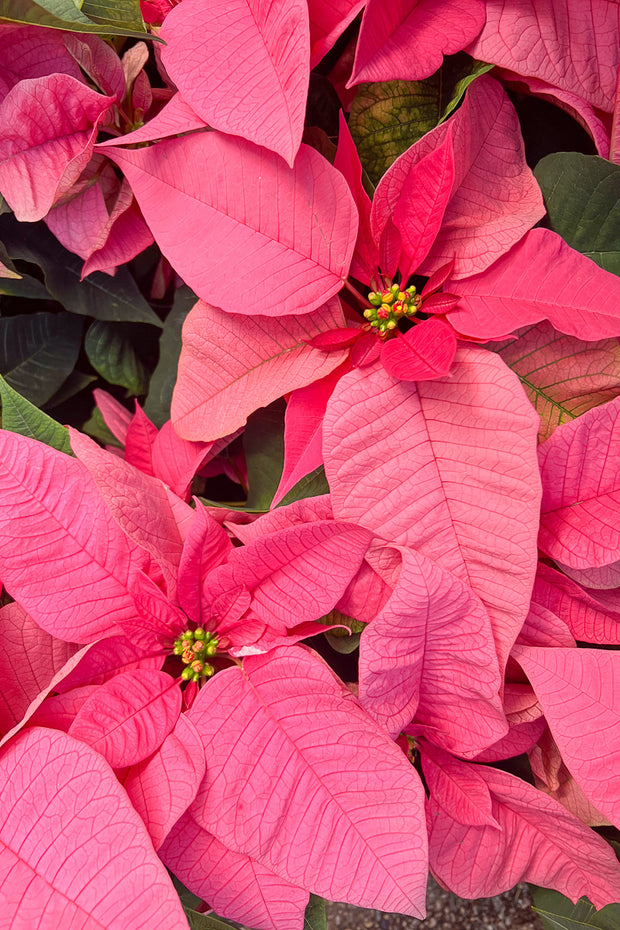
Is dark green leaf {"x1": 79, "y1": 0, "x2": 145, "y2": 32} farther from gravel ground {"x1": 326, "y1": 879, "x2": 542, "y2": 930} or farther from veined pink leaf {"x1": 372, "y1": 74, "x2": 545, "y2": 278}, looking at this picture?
gravel ground {"x1": 326, "y1": 879, "x2": 542, "y2": 930}

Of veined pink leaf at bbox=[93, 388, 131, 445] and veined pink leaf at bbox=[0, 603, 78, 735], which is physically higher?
veined pink leaf at bbox=[93, 388, 131, 445]

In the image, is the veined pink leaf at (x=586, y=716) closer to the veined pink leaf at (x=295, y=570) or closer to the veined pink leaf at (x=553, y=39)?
the veined pink leaf at (x=295, y=570)

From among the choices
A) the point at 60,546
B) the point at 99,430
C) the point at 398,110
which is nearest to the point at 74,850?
the point at 60,546

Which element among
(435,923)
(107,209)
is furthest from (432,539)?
(435,923)

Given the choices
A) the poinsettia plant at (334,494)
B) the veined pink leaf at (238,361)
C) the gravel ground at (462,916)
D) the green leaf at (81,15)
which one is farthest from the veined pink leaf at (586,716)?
the green leaf at (81,15)

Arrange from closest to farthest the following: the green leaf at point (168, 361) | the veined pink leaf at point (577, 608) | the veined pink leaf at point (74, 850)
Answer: the veined pink leaf at point (74, 850), the veined pink leaf at point (577, 608), the green leaf at point (168, 361)

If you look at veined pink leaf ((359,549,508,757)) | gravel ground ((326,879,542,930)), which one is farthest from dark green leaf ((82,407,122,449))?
gravel ground ((326,879,542,930))

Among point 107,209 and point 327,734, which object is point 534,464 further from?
point 107,209
